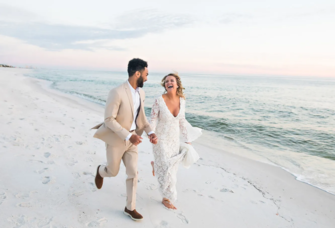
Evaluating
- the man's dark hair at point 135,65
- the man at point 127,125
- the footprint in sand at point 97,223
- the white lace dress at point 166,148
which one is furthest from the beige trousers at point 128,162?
the man's dark hair at point 135,65

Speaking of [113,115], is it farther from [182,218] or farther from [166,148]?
[182,218]

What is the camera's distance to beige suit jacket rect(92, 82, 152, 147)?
2670mm

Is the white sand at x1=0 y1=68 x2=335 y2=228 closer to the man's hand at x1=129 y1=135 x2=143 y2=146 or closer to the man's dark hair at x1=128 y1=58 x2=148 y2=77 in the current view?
the man's hand at x1=129 y1=135 x2=143 y2=146

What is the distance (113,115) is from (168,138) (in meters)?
1.05

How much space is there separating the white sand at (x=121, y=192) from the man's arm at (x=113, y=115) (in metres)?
1.17

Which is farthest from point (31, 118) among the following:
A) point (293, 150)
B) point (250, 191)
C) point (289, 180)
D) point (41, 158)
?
point (293, 150)

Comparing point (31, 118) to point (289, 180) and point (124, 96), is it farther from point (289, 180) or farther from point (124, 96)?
point (289, 180)

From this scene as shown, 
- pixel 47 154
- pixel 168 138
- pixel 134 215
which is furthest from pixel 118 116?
pixel 47 154

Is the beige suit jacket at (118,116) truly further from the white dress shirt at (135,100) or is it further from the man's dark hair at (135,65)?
the man's dark hair at (135,65)

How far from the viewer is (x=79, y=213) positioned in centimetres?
301

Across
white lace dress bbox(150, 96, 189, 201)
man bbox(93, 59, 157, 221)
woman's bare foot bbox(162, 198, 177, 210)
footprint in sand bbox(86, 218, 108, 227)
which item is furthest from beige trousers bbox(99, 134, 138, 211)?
woman's bare foot bbox(162, 198, 177, 210)

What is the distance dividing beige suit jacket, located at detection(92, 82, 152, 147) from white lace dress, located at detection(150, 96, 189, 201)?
557mm

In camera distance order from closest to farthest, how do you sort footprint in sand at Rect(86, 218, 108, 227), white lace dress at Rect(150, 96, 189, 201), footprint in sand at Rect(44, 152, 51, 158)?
footprint in sand at Rect(86, 218, 108, 227) → white lace dress at Rect(150, 96, 189, 201) → footprint in sand at Rect(44, 152, 51, 158)

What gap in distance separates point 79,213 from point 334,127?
44.5 feet
